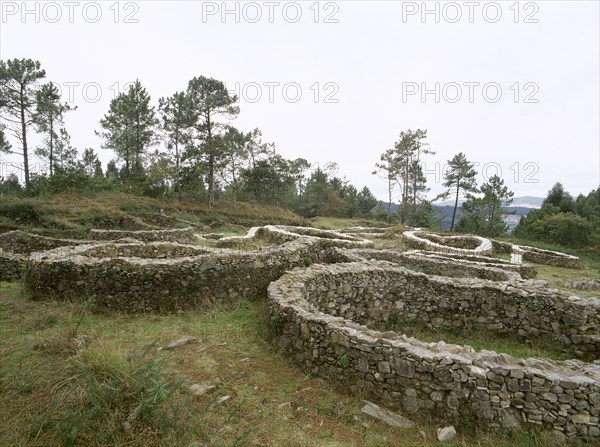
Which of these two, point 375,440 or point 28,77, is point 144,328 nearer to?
point 375,440

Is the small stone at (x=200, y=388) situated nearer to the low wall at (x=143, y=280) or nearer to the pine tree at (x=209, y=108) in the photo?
the low wall at (x=143, y=280)

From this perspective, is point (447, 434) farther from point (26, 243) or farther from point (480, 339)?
point (26, 243)

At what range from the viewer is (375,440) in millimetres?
4301

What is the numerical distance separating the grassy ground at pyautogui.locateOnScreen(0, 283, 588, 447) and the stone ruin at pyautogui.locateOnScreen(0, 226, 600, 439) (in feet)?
1.30

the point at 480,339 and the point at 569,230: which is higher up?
the point at 569,230

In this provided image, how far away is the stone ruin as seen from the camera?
4359mm

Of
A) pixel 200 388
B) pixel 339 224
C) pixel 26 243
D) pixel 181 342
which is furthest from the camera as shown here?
pixel 339 224

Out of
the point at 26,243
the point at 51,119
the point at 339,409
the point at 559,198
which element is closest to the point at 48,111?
the point at 51,119

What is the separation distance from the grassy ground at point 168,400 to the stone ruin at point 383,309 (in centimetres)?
40

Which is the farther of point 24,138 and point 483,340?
point 24,138

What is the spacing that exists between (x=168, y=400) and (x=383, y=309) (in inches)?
242

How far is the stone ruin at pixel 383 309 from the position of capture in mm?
4359

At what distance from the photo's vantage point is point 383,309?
876cm

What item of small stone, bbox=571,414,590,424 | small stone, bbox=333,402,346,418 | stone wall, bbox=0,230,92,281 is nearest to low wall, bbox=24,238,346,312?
small stone, bbox=333,402,346,418
